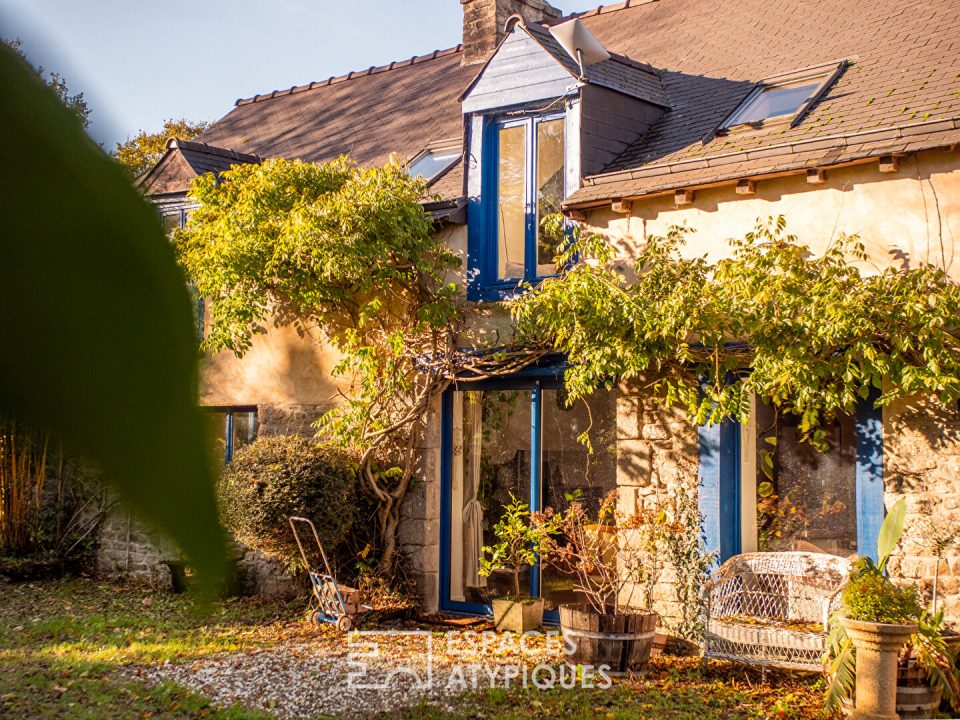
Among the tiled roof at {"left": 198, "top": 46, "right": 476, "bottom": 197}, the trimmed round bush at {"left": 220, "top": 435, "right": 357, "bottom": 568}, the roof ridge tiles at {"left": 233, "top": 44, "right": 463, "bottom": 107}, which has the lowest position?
the trimmed round bush at {"left": 220, "top": 435, "right": 357, "bottom": 568}

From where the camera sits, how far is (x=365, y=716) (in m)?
7.18

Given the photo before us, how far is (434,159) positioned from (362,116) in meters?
2.65

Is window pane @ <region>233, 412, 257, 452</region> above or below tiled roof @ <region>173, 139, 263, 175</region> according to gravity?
below

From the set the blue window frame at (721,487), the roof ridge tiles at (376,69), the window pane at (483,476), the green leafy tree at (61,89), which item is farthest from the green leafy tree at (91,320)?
the roof ridge tiles at (376,69)

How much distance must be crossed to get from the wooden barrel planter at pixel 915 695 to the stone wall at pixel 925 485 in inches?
34.3

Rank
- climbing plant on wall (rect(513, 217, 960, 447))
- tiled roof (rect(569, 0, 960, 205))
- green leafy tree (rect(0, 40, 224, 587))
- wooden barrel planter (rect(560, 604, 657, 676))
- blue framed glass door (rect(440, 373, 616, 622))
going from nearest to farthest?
1. green leafy tree (rect(0, 40, 224, 587))
2. climbing plant on wall (rect(513, 217, 960, 447))
3. wooden barrel planter (rect(560, 604, 657, 676))
4. tiled roof (rect(569, 0, 960, 205))
5. blue framed glass door (rect(440, 373, 616, 622))

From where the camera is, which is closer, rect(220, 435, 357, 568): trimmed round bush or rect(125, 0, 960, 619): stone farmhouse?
rect(125, 0, 960, 619): stone farmhouse

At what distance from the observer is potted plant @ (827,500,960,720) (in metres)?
6.71

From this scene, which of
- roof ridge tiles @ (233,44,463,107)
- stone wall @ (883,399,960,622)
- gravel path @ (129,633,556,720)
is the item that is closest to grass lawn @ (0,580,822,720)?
gravel path @ (129,633,556,720)

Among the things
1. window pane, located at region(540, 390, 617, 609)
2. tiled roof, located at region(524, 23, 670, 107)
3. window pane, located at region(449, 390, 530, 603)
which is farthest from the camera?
window pane, located at region(449, 390, 530, 603)

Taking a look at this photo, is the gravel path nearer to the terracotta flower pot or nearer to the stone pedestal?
the terracotta flower pot

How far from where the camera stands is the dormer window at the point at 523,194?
10125mm

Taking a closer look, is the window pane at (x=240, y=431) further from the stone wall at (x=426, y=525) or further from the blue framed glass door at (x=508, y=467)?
the blue framed glass door at (x=508, y=467)

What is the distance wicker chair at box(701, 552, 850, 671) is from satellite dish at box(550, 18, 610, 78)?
4.87 m
